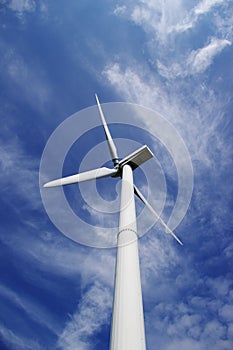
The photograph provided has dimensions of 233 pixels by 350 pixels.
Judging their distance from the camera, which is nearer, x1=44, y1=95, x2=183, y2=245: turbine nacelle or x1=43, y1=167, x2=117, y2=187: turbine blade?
x1=44, y1=95, x2=183, y2=245: turbine nacelle

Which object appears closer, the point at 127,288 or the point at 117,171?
the point at 127,288

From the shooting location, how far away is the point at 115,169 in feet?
93.9

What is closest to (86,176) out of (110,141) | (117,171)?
(117,171)

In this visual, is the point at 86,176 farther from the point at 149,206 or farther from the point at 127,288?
the point at 127,288

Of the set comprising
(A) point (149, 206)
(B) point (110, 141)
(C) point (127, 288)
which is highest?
(B) point (110, 141)

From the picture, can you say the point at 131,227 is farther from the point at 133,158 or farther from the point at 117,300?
the point at 133,158

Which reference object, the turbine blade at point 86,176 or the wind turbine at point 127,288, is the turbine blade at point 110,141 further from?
the wind turbine at point 127,288

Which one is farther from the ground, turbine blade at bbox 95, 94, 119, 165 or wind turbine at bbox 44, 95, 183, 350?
turbine blade at bbox 95, 94, 119, 165

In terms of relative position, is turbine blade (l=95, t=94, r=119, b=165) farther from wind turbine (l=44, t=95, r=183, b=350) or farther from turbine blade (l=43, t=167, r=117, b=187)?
wind turbine (l=44, t=95, r=183, b=350)

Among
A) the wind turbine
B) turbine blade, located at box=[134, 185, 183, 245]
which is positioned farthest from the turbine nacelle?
the wind turbine

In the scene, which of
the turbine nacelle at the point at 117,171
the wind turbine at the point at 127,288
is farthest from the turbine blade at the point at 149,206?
the wind turbine at the point at 127,288

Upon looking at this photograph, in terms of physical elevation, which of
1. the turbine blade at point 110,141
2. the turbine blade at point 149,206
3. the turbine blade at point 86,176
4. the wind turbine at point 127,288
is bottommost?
the wind turbine at point 127,288

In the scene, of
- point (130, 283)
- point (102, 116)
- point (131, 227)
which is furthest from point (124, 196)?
point (102, 116)

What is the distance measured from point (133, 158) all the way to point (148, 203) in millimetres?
4953
